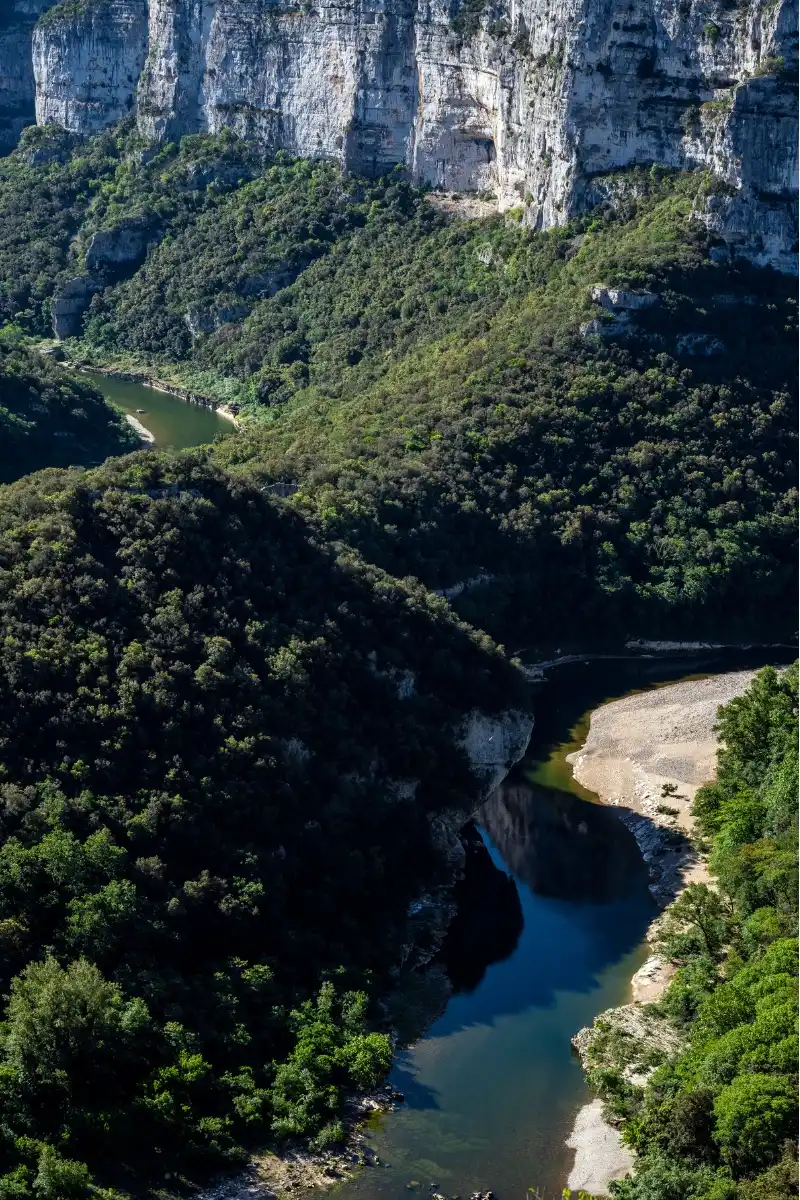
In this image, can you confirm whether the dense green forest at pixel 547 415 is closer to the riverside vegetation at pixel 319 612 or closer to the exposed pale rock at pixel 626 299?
the riverside vegetation at pixel 319 612

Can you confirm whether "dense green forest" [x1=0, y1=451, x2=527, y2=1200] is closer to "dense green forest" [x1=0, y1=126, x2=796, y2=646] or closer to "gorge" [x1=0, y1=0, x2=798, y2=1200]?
"gorge" [x1=0, y1=0, x2=798, y2=1200]

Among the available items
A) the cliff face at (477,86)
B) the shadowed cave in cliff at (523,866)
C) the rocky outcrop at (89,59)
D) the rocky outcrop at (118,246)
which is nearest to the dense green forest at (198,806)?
the shadowed cave in cliff at (523,866)

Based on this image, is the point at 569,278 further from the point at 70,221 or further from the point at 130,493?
the point at 70,221

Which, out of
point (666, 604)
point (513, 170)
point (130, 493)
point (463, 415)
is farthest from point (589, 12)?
point (130, 493)

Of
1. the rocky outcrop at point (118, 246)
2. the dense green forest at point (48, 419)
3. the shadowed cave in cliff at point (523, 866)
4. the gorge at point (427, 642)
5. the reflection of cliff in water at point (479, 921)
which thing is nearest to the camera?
the gorge at point (427, 642)

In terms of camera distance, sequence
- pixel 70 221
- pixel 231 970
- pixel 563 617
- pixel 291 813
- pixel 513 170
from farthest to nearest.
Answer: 1. pixel 70 221
2. pixel 513 170
3. pixel 563 617
4. pixel 291 813
5. pixel 231 970
